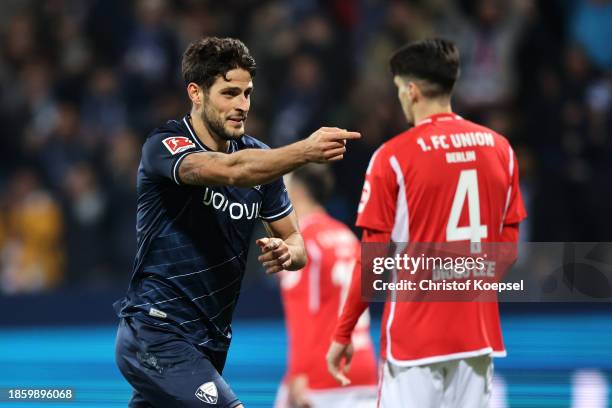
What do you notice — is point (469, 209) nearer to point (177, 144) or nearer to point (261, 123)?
point (177, 144)

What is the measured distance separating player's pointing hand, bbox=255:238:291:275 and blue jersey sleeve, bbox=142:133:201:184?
0.40 m

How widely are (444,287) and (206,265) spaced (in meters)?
1.02

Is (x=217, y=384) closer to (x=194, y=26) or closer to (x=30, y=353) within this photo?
(x=30, y=353)

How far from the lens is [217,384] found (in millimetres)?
4227

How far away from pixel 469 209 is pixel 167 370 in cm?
143

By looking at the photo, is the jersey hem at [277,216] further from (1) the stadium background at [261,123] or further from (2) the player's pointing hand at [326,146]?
(1) the stadium background at [261,123]

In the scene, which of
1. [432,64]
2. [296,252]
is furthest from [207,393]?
[432,64]

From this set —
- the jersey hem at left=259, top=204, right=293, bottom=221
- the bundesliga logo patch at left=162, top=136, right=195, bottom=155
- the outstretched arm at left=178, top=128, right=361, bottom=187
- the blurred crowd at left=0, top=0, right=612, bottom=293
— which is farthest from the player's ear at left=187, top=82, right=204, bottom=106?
the blurred crowd at left=0, top=0, right=612, bottom=293

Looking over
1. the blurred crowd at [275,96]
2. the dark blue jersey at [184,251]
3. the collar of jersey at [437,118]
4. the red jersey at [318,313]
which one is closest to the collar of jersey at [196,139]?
the dark blue jersey at [184,251]

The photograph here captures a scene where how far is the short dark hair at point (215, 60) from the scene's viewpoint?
14.4ft

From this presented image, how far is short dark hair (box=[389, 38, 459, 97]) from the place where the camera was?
488cm

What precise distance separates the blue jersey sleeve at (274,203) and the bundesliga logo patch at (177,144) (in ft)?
1.55

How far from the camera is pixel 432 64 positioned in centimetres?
488

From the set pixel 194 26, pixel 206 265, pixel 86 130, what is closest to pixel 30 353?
pixel 86 130
